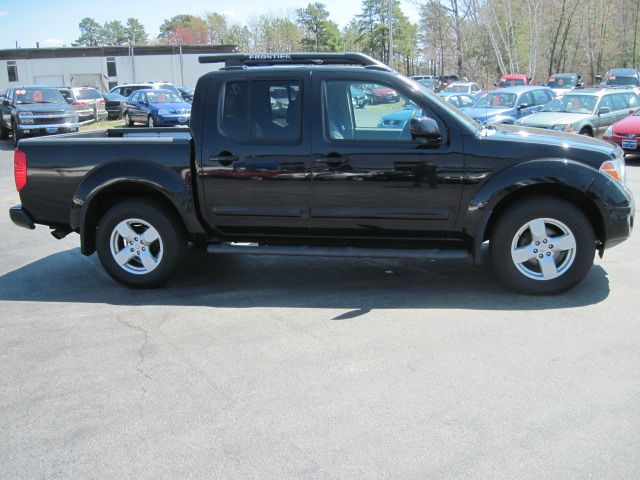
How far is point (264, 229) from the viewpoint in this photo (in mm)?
5645

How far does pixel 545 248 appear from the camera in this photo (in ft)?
17.4

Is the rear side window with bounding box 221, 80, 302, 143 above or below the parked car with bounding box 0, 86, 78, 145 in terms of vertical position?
below

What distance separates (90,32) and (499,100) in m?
153

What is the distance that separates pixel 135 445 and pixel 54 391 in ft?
3.03

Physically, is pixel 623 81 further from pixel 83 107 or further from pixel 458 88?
pixel 83 107

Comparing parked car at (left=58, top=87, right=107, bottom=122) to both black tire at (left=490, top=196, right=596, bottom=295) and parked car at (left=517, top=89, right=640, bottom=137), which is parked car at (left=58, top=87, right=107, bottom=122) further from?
black tire at (left=490, top=196, right=596, bottom=295)

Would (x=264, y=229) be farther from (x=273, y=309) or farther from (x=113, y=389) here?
(x=113, y=389)

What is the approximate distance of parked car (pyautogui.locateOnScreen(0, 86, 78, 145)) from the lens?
2002cm

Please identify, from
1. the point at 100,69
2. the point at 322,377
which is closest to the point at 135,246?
the point at 322,377

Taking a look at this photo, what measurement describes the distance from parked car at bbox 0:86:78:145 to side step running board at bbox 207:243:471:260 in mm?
16839

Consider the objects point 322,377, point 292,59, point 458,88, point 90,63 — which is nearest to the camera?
point 322,377

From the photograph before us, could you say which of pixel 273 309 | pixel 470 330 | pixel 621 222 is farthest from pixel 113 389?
pixel 621 222

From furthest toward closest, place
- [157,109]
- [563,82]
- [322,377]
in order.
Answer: [563,82] → [157,109] → [322,377]

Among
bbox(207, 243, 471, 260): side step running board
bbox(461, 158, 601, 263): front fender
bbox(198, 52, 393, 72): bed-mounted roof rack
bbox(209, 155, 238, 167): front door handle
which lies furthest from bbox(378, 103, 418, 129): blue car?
bbox(209, 155, 238, 167): front door handle
